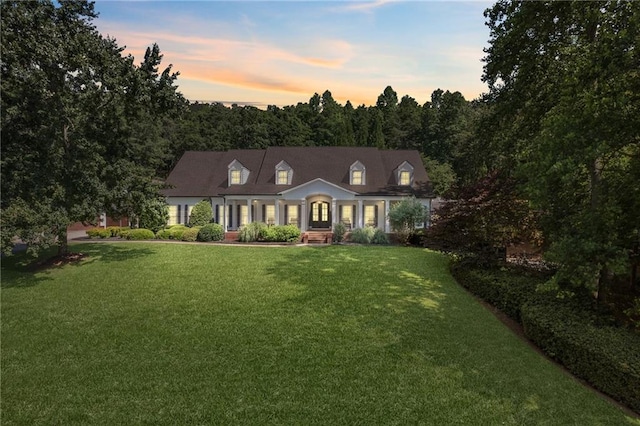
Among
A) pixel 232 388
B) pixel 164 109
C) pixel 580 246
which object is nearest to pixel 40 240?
pixel 164 109

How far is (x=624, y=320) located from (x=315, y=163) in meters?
24.7

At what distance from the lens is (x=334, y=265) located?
1639 centimetres

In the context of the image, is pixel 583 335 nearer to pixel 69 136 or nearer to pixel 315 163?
pixel 69 136

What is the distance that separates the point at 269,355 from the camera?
840 centimetres

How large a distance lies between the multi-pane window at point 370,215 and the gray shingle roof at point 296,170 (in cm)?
Result: 144

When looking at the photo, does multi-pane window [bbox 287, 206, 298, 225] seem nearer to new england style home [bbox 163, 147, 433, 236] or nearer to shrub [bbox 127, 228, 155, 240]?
new england style home [bbox 163, 147, 433, 236]

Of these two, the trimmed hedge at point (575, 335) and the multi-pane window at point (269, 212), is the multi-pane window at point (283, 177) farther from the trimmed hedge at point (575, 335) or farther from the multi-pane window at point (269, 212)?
the trimmed hedge at point (575, 335)

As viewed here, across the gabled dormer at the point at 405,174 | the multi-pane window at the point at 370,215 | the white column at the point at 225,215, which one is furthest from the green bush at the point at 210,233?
the gabled dormer at the point at 405,174

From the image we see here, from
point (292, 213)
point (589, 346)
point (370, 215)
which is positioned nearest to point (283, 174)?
point (292, 213)

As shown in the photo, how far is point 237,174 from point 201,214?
4.87 m

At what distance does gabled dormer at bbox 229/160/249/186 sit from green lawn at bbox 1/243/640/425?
55.4ft

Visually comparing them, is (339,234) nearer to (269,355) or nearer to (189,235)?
(189,235)

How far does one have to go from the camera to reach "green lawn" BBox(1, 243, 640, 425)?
6488 millimetres

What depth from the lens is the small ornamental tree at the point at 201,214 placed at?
1111 inches
